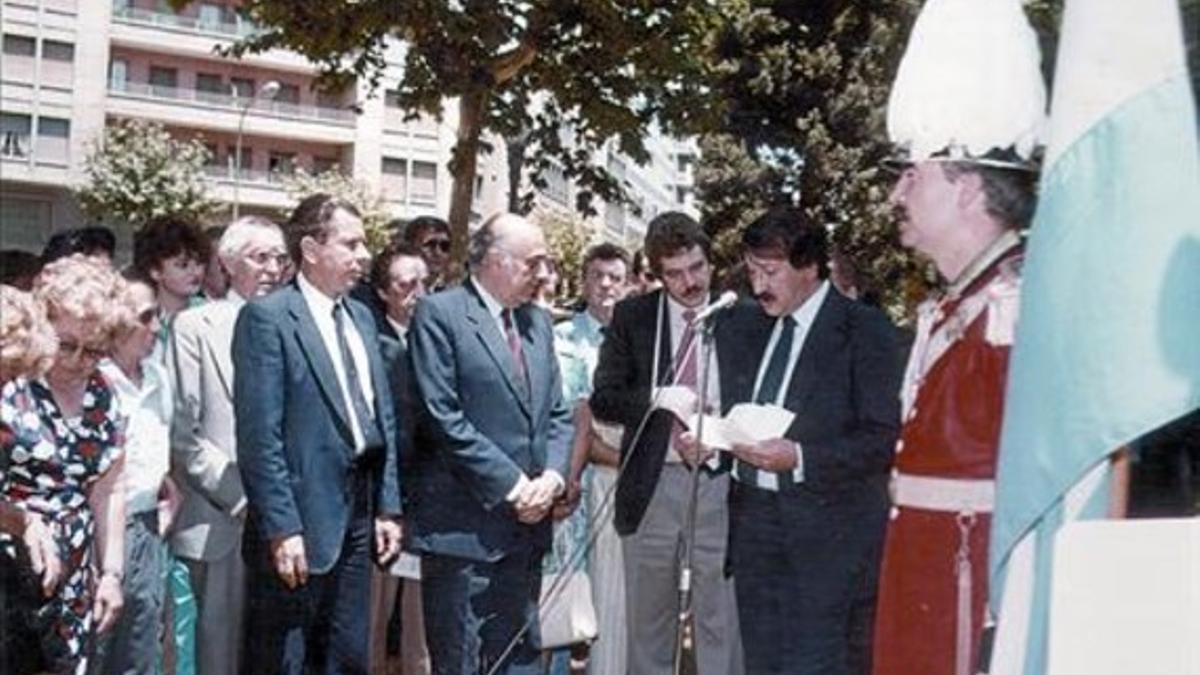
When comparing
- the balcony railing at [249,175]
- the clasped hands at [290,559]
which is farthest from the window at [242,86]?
the clasped hands at [290,559]

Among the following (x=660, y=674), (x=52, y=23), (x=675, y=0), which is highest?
(x=52, y=23)

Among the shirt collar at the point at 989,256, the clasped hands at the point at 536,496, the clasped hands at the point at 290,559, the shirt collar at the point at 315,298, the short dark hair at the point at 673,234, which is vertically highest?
the short dark hair at the point at 673,234

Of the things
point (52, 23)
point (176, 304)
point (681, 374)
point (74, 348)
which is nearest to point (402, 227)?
point (176, 304)

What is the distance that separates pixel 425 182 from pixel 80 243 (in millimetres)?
47392

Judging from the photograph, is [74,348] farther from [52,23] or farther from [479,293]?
[52,23]

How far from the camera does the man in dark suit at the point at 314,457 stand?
441 centimetres

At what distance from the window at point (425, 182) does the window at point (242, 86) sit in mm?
5829

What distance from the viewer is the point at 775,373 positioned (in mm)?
4539

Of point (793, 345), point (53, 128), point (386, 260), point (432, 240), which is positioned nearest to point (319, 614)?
point (793, 345)

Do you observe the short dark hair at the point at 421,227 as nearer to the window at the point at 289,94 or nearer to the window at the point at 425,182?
the window at the point at 425,182

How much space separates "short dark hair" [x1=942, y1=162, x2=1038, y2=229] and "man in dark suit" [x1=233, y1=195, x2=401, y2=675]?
2211 millimetres

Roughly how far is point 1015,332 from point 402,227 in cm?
384

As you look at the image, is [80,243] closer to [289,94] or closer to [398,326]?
[398,326]

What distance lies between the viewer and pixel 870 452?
4402mm
